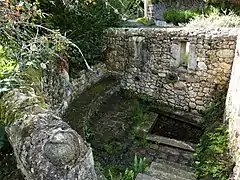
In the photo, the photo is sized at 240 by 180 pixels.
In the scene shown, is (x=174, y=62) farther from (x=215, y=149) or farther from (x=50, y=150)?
(x=50, y=150)

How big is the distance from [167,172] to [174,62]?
273cm

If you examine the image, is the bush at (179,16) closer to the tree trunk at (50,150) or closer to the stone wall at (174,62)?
the stone wall at (174,62)

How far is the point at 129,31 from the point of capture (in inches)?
259

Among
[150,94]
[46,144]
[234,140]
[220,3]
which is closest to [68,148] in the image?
[46,144]

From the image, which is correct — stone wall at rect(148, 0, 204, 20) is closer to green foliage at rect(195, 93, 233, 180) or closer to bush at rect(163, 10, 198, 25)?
bush at rect(163, 10, 198, 25)

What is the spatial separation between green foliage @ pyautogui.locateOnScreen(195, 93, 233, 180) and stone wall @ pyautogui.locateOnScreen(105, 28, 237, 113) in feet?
1.12

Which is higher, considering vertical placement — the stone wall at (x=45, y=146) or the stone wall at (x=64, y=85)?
the stone wall at (x=45, y=146)

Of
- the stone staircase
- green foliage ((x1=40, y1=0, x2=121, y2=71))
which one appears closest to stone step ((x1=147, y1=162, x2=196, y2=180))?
the stone staircase

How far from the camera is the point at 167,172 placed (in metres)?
4.12

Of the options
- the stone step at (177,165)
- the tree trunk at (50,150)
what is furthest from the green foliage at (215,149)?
the tree trunk at (50,150)

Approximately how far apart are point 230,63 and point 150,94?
2.06 m

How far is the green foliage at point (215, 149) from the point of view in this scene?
3797 mm

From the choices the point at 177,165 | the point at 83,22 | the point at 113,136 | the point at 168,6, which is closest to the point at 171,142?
the point at 177,165

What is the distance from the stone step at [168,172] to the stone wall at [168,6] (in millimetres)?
9615
